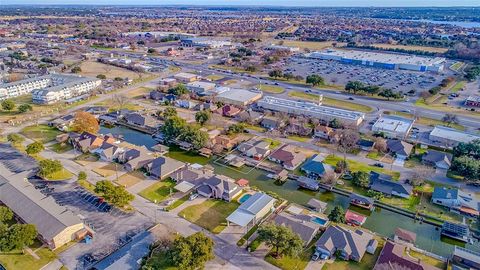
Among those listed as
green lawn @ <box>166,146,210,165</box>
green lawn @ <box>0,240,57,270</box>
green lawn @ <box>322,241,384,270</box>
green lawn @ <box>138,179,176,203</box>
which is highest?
green lawn @ <box>0,240,57,270</box>

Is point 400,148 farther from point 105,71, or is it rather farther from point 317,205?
point 105,71

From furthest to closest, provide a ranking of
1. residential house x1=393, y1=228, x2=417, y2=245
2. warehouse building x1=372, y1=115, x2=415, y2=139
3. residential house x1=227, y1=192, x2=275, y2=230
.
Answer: warehouse building x1=372, y1=115, x2=415, y2=139 < residential house x1=227, y1=192, x2=275, y2=230 < residential house x1=393, y1=228, x2=417, y2=245

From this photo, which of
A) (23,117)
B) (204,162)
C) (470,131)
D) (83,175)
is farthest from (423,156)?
(23,117)

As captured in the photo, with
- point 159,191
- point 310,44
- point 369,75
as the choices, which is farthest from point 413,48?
point 159,191

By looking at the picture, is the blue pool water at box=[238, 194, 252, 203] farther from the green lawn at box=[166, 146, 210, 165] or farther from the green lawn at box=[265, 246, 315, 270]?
Answer: the green lawn at box=[166, 146, 210, 165]

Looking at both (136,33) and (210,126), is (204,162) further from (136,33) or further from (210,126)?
(136,33)

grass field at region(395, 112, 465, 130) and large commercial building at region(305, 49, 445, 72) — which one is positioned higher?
large commercial building at region(305, 49, 445, 72)

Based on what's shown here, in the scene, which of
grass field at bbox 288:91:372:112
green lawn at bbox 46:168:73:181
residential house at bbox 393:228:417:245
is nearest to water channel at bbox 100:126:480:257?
residential house at bbox 393:228:417:245
